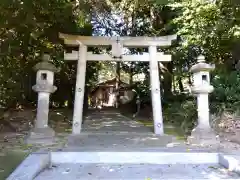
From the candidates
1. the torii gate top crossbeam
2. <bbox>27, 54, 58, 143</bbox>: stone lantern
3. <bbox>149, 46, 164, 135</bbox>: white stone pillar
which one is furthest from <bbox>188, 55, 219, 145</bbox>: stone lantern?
<bbox>27, 54, 58, 143</bbox>: stone lantern

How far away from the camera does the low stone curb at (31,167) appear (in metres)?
3.93

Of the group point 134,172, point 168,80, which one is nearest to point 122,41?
point 134,172

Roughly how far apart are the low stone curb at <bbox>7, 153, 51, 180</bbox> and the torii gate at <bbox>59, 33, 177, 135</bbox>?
2.84 m

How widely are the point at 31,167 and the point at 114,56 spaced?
4.47 meters

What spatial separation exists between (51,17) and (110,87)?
12.0 m

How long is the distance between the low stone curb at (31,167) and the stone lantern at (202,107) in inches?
127

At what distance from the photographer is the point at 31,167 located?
14.3 feet

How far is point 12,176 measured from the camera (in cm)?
387

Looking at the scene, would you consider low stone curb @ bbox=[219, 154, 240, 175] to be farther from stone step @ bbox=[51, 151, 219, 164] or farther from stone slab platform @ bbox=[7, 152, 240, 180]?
stone step @ bbox=[51, 151, 219, 164]

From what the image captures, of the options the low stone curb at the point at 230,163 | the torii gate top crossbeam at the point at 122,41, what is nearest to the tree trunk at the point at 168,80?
the torii gate top crossbeam at the point at 122,41

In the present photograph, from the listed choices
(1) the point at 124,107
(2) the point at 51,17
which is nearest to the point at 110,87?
(1) the point at 124,107

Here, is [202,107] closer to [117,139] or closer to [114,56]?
[117,139]

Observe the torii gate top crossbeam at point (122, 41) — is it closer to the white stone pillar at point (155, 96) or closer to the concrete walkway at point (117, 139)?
the white stone pillar at point (155, 96)

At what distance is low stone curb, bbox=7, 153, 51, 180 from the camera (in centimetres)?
393
